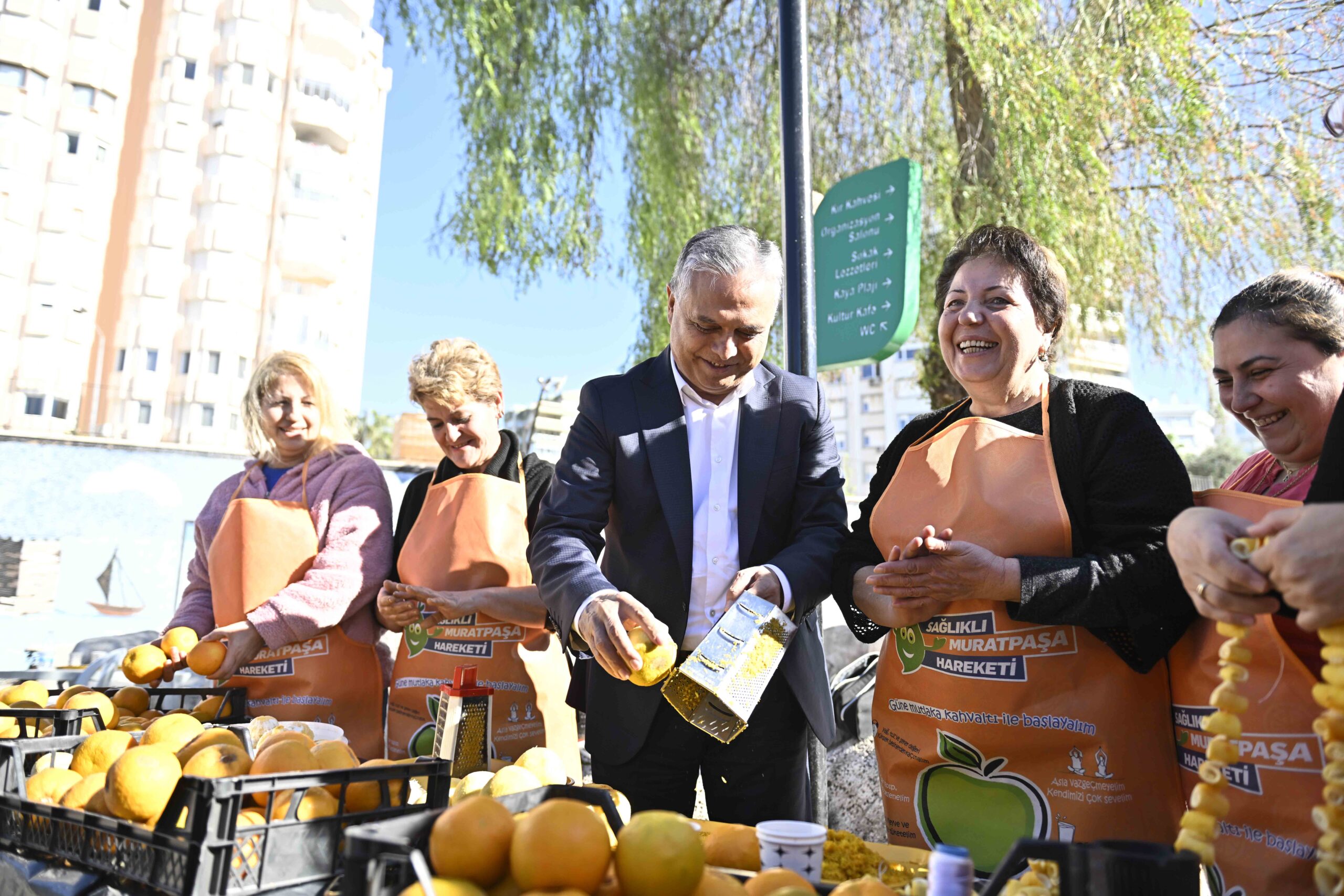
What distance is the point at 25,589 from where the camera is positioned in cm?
608

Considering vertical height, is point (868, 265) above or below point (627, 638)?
above

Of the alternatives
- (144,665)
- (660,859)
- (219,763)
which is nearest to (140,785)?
(219,763)

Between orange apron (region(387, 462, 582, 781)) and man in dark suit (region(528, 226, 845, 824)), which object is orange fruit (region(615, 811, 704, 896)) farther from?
orange apron (region(387, 462, 582, 781))

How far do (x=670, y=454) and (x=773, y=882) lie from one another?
3.83ft

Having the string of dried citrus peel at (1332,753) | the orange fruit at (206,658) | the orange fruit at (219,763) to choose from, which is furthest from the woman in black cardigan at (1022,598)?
the orange fruit at (206,658)

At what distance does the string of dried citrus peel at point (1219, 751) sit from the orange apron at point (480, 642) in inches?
72.0

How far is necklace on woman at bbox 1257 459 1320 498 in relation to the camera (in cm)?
187

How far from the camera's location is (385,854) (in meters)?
1.10

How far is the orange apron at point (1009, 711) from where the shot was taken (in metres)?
1.78

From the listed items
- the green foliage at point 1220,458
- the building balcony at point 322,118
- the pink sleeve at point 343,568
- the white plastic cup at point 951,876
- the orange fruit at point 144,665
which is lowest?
the white plastic cup at point 951,876

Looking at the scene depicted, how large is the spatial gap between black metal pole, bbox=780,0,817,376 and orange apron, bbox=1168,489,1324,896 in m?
1.68

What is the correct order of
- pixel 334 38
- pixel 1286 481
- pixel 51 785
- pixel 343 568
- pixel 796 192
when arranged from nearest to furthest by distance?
1. pixel 51 785
2. pixel 1286 481
3. pixel 343 568
4. pixel 796 192
5. pixel 334 38

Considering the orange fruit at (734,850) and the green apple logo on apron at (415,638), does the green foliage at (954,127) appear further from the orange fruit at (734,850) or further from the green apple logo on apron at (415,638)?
the orange fruit at (734,850)

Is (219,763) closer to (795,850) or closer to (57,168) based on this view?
(795,850)
